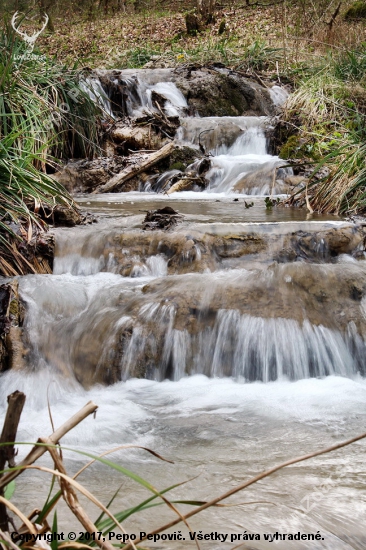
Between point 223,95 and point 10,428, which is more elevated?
point 223,95

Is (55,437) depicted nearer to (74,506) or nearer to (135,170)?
(74,506)

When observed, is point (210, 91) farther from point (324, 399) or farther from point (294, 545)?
point (294, 545)

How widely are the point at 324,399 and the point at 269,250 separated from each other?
6.44 feet

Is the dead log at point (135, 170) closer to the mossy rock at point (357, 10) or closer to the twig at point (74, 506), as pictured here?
the twig at point (74, 506)

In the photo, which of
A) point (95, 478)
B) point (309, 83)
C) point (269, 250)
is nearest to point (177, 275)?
point (269, 250)

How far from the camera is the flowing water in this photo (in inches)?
85.4

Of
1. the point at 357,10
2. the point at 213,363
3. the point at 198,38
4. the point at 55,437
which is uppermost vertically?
the point at 357,10

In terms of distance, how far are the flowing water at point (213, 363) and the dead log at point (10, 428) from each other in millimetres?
523

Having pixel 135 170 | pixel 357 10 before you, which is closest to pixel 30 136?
pixel 135 170

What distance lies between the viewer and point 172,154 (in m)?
8.97

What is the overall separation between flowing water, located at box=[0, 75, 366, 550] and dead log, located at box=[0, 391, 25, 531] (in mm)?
523

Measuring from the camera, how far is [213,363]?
3.92 meters

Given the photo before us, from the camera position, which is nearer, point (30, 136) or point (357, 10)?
point (30, 136)

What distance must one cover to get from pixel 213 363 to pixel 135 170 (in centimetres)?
524
